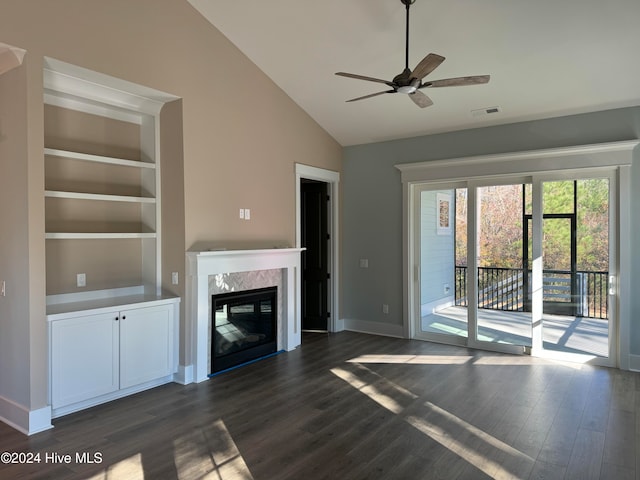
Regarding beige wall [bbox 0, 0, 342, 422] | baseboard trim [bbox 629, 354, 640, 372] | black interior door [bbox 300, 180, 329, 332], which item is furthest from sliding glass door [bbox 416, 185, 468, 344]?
baseboard trim [bbox 629, 354, 640, 372]

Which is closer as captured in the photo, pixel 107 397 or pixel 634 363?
pixel 107 397

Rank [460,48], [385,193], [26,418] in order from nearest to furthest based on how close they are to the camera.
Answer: [26,418] → [460,48] → [385,193]

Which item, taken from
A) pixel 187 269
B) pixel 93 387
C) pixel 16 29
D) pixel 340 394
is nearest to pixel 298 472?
pixel 340 394

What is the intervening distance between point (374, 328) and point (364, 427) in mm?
3233

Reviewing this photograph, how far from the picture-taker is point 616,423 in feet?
11.4

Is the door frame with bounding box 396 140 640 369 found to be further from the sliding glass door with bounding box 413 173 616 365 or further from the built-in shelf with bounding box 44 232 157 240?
the built-in shelf with bounding box 44 232 157 240

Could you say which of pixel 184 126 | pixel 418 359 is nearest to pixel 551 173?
pixel 418 359

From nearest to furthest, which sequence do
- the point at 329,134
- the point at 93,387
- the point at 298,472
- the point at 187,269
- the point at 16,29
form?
1. the point at 298,472
2. the point at 16,29
3. the point at 93,387
4. the point at 187,269
5. the point at 329,134

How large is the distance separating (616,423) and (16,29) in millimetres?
5513

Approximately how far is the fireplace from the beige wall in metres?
0.66

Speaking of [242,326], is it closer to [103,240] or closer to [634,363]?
[103,240]

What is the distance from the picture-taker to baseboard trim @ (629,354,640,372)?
4.76m

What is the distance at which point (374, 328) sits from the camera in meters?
6.63

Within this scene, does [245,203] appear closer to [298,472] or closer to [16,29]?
[16,29]
